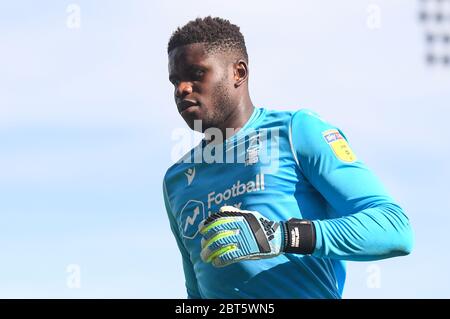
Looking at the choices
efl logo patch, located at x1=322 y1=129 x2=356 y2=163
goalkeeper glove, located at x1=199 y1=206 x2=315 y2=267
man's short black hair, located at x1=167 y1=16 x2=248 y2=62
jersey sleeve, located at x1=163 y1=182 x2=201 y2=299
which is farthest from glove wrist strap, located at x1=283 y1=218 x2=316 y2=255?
man's short black hair, located at x1=167 y1=16 x2=248 y2=62

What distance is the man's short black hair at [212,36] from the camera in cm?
754

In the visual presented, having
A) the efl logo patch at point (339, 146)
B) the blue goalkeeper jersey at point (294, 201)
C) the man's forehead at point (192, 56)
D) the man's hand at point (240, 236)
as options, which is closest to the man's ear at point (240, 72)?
the man's forehead at point (192, 56)

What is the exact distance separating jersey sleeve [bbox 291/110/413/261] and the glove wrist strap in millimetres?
42

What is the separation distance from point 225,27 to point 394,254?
2372 millimetres

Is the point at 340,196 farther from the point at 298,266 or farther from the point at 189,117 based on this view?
the point at 189,117

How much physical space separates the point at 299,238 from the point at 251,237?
312 millimetres

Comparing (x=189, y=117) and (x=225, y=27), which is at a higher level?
(x=225, y=27)

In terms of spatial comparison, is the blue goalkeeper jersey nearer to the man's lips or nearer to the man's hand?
the man's hand

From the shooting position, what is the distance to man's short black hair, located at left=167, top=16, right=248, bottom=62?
→ 7539mm

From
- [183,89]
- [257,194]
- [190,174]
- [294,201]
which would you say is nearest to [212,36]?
[183,89]

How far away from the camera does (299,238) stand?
6.36 metres
